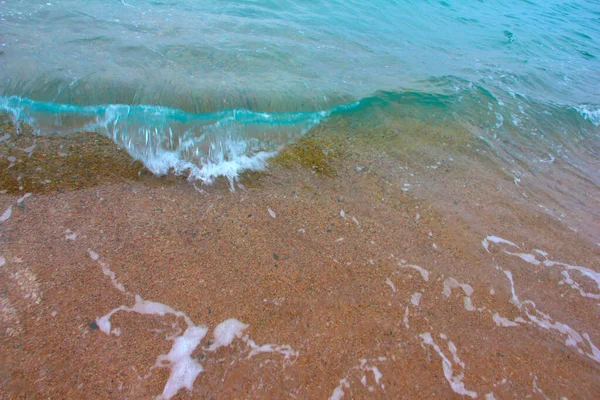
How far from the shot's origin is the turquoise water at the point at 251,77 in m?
4.38

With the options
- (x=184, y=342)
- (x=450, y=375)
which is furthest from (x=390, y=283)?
(x=184, y=342)

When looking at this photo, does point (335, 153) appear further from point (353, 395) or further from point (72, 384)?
point (72, 384)

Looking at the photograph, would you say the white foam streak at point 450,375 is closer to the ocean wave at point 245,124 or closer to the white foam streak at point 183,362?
the white foam streak at point 183,362

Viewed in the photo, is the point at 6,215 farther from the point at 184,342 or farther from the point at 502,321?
the point at 502,321

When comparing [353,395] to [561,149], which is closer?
[353,395]

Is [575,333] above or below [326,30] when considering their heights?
below

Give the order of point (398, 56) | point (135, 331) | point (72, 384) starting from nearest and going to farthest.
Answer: point (72, 384) < point (135, 331) < point (398, 56)

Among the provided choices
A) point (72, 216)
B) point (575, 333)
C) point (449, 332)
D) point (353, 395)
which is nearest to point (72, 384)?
point (72, 216)

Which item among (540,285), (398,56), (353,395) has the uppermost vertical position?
(398,56)

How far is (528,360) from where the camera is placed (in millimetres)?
2645

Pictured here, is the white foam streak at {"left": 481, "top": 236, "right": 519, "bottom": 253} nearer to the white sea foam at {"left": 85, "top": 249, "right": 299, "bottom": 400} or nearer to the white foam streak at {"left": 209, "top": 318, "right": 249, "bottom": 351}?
the white sea foam at {"left": 85, "top": 249, "right": 299, "bottom": 400}

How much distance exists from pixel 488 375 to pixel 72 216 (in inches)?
151

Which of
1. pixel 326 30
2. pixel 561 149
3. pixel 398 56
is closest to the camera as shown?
pixel 561 149

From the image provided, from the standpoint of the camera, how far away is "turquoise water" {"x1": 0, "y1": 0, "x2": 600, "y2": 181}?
14.4 feet
